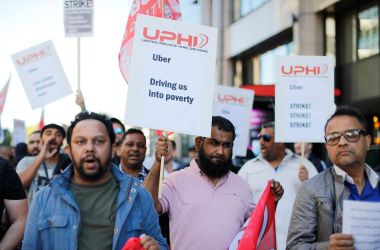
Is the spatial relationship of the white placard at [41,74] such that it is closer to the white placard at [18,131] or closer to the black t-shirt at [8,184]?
the black t-shirt at [8,184]

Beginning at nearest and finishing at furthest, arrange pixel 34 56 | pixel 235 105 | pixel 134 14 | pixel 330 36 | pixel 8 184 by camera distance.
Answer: pixel 8 184
pixel 134 14
pixel 235 105
pixel 34 56
pixel 330 36

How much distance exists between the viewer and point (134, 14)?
17.4 ft

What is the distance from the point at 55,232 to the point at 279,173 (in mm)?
3484

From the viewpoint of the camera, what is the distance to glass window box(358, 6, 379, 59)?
16.8m

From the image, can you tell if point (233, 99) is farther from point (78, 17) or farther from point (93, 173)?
point (93, 173)

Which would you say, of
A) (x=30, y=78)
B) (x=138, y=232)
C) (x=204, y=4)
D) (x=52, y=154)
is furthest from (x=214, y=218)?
(x=204, y=4)

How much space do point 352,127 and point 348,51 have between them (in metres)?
15.8

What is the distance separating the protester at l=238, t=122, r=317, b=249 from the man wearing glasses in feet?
7.96

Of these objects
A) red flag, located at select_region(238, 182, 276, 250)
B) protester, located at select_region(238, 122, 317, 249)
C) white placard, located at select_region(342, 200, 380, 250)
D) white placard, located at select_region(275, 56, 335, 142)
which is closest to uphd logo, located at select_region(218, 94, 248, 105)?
protester, located at select_region(238, 122, 317, 249)

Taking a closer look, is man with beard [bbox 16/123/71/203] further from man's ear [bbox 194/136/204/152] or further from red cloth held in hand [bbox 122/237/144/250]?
red cloth held in hand [bbox 122/237/144/250]

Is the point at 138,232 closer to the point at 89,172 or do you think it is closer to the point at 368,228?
the point at 89,172

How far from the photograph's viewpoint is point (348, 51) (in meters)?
18.3

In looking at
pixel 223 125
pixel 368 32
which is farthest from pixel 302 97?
pixel 368 32

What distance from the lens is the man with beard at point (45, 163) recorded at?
590 centimetres
